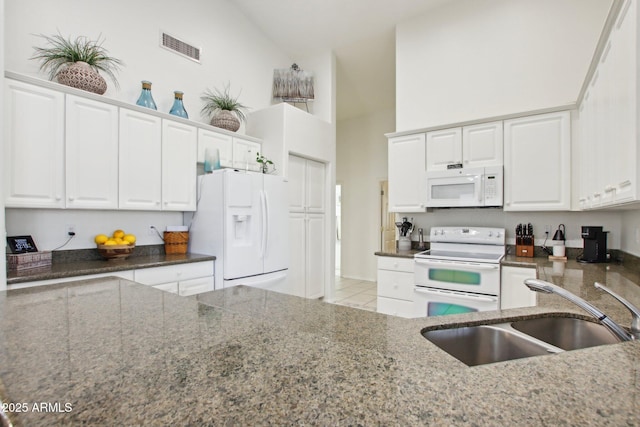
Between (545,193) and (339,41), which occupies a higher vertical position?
(339,41)

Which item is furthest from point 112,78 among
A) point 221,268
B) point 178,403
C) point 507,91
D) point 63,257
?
point 507,91

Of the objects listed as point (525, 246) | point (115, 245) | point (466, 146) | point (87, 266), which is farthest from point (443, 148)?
point (87, 266)

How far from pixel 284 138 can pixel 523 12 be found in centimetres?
295

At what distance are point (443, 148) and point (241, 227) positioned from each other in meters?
2.38

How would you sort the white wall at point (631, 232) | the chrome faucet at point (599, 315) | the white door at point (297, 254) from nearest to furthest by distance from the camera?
1. the chrome faucet at point (599, 315)
2. the white wall at point (631, 232)
3. the white door at point (297, 254)

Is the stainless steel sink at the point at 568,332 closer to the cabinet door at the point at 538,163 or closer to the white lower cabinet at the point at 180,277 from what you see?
the cabinet door at the point at 538,163

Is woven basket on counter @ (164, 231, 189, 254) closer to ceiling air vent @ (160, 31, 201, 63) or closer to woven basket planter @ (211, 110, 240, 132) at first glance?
woven basket planter @ (211, 110, 240, 132)

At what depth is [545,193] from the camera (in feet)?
9.64

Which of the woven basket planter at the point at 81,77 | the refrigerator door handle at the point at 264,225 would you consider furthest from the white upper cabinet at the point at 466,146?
the woven basket planter at the point at 81,77

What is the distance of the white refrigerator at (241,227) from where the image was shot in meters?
3.01

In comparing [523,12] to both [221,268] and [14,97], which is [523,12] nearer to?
[221,268]

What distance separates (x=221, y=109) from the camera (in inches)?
147

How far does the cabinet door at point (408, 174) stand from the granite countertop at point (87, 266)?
222 centimetres

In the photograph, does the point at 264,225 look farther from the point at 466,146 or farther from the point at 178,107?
the point at 466,146
